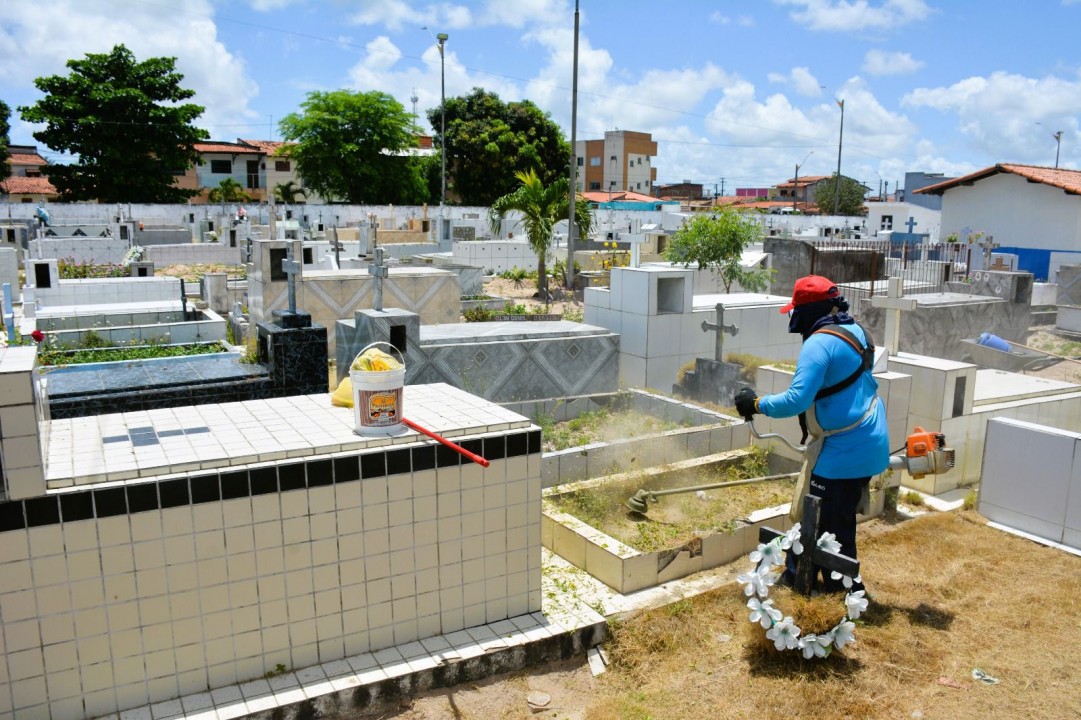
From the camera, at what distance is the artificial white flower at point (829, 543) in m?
4.89

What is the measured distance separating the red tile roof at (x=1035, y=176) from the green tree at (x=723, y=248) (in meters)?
17.6

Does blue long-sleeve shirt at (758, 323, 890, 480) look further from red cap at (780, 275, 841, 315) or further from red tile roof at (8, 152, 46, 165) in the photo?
red tile roof at (8, 152, 46, 165)

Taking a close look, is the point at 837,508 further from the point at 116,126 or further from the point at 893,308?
the point at 116,126

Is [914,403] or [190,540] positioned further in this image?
[914,403]

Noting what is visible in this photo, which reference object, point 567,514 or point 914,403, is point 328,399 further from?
point 914,403

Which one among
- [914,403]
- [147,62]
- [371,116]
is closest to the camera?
[914,403]

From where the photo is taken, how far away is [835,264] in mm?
22266

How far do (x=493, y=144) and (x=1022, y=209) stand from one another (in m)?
27.4

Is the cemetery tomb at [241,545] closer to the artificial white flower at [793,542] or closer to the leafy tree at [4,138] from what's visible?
the artificial white flower at [793,542]

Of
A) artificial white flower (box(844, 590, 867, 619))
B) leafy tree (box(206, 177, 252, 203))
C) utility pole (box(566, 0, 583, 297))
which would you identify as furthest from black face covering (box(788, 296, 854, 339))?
→ leafy tree (box(206, 177, 252, 203))

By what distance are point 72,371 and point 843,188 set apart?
66329 millimetres

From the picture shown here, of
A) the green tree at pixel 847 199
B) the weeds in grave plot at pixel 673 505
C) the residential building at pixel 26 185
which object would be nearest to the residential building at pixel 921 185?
the green tree at pixel 847 199

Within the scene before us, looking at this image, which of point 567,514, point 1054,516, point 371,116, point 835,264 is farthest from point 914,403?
point 371,116

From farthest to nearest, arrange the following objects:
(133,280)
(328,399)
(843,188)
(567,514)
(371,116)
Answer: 1. (843,188)
2. (371,116)
3. (133,280)
4. (567,514)
5. (328,399)
